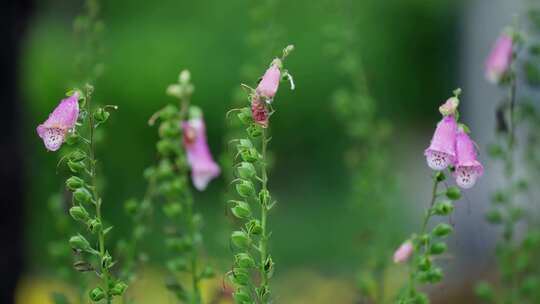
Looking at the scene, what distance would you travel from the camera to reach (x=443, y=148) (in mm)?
1410

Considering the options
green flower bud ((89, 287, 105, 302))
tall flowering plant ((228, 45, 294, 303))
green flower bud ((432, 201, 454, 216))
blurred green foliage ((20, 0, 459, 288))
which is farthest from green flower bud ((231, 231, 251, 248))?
blurred green foliage ((20, 0, 459, 288))

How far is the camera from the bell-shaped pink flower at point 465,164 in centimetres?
142

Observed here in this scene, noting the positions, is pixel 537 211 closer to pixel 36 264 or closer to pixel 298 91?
pixel 36 264

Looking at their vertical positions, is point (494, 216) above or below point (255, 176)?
above

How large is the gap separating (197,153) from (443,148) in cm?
57

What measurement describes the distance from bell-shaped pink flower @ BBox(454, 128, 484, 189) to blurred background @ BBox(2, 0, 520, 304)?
2.72 metres

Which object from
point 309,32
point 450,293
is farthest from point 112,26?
point 450,293

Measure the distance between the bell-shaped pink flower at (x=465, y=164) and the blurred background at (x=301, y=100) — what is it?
8.91 ft

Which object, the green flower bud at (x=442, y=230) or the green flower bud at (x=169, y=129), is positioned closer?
the green flower bud at (x=442, y=230)

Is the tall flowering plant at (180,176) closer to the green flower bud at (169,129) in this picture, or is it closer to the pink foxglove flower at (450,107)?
the green flower bud at (169,129)

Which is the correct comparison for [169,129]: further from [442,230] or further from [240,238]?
[442,230]

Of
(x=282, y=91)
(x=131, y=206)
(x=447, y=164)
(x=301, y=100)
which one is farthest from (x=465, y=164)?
(x=301, y=100)

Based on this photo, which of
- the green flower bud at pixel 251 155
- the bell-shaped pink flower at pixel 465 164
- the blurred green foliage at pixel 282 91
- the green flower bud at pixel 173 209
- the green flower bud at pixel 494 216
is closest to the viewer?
the green flower bud at pixel 251 155

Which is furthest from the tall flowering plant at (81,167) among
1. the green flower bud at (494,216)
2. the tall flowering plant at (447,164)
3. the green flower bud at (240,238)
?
the green flower bud at (494,216)
